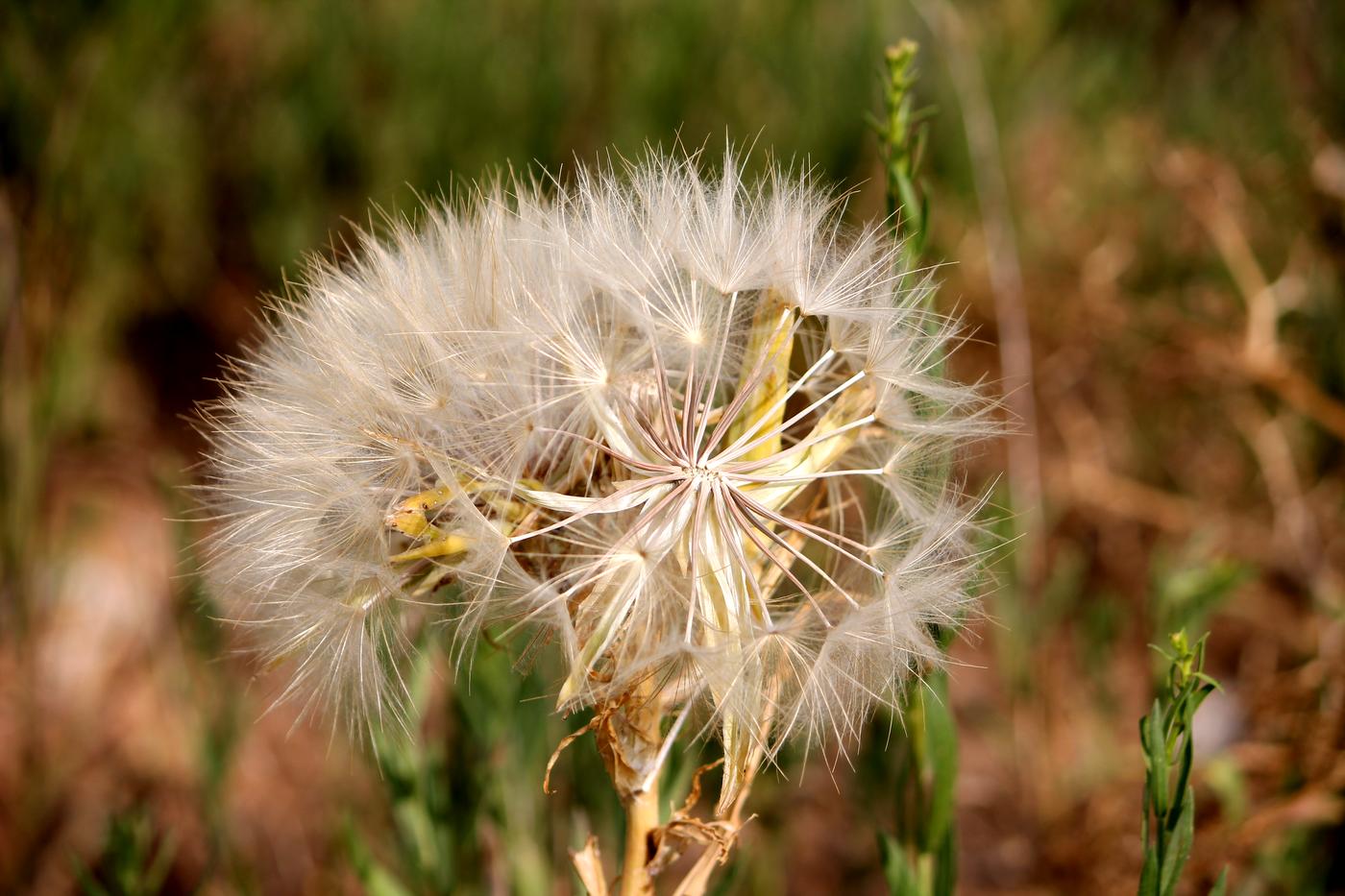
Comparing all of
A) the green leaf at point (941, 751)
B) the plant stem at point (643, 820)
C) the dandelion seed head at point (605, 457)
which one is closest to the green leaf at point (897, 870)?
the green leaf at point (941, 751)

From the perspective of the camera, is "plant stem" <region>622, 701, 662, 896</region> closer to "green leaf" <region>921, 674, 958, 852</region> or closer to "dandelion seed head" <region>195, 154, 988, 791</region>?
"dandelion seed head" <region>195, 154, 988, 791</region>

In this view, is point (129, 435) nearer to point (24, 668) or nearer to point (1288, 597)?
point (24, 668)

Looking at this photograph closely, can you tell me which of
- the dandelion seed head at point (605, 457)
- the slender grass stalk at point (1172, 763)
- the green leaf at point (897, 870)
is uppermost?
the dandelion seed head at point (605, 457)

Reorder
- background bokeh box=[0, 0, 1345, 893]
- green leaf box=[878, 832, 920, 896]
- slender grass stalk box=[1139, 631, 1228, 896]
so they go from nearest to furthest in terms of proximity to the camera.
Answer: slender grass stalk box=[1139, 631, 1228, 896]
green leaf box=[878, 832, 920, 896]
background bokeh box=[0, 0, 1345, 893]

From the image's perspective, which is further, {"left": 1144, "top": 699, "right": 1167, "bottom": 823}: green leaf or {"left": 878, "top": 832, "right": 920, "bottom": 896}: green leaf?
{"left": 878, "top": 832, "right": 920, "bottom": 896}: green leaf

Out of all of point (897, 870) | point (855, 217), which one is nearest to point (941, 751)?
point (897, 870)

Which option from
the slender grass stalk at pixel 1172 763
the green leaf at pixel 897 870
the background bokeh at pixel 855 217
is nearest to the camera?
the slender grass stalk at pixel 1172 763

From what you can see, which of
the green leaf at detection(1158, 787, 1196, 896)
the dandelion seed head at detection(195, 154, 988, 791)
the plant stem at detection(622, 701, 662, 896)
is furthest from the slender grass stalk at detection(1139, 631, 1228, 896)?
the plant stem at detection(622, 701, 662, 896)

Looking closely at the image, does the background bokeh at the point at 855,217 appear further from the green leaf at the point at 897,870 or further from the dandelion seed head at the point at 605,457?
the green leaf at the point at 897,870

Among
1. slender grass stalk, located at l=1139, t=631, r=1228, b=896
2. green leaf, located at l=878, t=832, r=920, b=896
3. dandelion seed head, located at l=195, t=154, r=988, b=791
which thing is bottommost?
green leaf, located at l=878, t=832, r=920, b=896

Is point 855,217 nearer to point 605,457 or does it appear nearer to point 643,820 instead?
point 605,457
